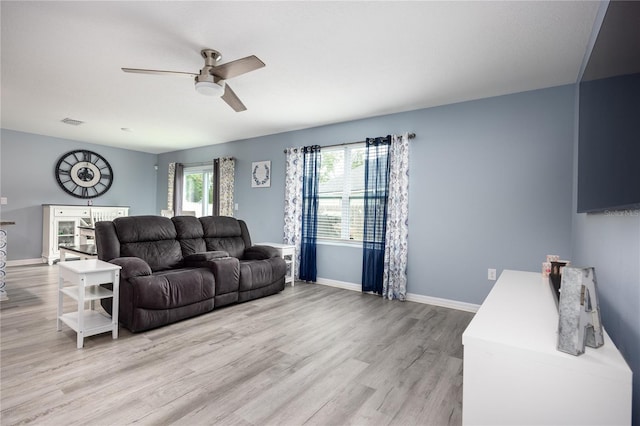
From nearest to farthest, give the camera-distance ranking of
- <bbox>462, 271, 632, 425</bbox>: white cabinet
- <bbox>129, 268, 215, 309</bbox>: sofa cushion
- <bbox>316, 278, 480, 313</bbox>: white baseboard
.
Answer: <bbox>462, 271, 632, 425</bbox>: white cabinet < <bbox>129, 268, 215, 309</bbox>: sofa cushion < <bbox>316, 278, 480, 313</bbox>: white baseboard

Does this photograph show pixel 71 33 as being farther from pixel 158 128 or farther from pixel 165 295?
pixel 158 128

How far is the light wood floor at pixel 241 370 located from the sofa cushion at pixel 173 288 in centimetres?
24

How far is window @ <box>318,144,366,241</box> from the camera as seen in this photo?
456 centimetres

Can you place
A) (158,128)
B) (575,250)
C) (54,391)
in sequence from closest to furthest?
(54,391)
(575,250)
(158,128)

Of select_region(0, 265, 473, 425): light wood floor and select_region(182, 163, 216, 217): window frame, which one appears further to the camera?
select_region(182, 163, 216, 217): window frame

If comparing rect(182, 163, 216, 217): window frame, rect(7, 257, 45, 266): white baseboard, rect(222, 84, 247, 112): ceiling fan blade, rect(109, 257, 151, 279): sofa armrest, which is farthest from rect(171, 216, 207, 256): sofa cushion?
rect(7, 257, 45, 266): white baseboard

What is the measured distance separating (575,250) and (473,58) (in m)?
1.98

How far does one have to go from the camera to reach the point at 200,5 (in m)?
2.07

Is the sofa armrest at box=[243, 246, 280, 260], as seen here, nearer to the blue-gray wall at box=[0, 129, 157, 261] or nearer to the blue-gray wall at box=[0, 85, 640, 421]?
the blue-gray wall at box=[0, 85, 640, 421]

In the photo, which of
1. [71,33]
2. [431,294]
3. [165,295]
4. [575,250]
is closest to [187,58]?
[71,33]

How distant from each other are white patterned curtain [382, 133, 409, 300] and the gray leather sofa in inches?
56.6

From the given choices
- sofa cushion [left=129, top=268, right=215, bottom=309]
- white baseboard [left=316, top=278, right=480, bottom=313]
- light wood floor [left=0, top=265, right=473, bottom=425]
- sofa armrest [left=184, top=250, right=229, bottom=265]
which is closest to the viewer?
light wood floor [left=0, top=265, right=473, bottom=425]

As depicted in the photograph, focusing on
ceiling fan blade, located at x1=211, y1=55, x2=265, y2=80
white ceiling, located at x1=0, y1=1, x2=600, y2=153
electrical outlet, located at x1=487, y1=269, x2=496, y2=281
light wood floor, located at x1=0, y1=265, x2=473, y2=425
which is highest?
white ceiling, located at x1=0, y1=1, x2=600, y2=153

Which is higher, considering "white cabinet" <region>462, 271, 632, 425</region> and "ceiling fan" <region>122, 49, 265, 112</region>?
"ceiling fan" <region>122, 49, 265, 112</region>
